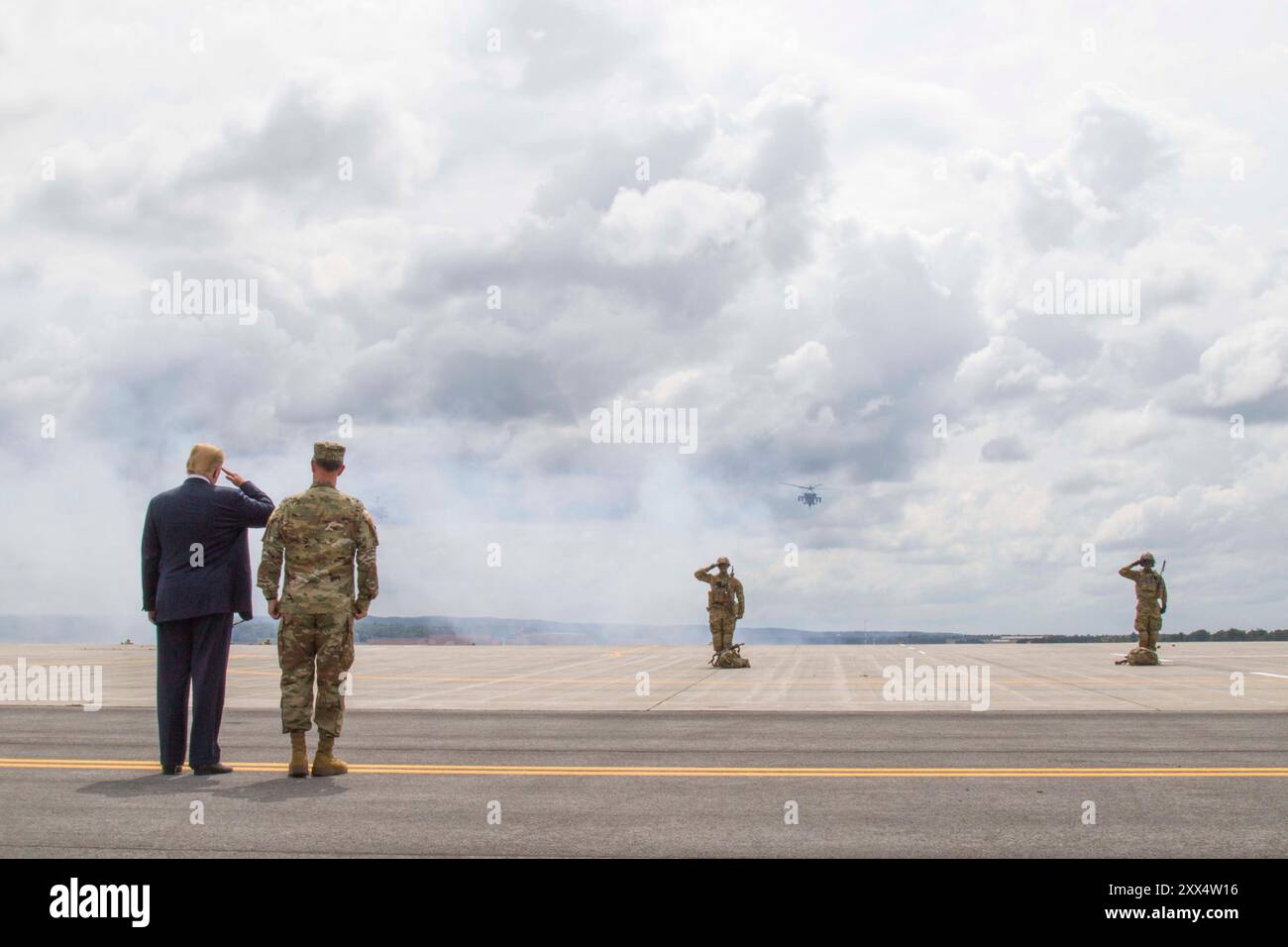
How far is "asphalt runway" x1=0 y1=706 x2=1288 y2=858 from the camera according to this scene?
596cm

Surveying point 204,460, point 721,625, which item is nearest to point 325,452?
point 204,460

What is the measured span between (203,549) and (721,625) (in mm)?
18720

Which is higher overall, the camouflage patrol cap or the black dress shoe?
the camouflage patrol cap

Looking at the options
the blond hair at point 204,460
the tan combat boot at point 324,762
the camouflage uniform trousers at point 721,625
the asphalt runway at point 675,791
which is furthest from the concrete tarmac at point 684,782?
the camouflage uniform trousers at point 721,625

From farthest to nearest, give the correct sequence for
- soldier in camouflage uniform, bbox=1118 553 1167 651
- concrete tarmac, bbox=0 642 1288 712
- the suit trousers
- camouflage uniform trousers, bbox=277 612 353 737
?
1. soldier in camouflage uniform, bbox=1118 553 1167 651
2. concrete tarmac, bbox=0 642 1288 712
3. the suit trousers
4. camouflage uniform trousers, bbox=277 612 353 737

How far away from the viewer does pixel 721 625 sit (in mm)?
26359

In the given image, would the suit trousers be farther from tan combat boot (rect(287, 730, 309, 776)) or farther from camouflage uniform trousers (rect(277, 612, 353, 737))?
tan combat boot (rect(287, 730, 309, 776))

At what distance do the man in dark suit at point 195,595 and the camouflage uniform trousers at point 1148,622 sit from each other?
2305cm

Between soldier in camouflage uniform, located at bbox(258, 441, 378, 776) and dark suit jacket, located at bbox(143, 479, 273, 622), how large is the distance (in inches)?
15.7

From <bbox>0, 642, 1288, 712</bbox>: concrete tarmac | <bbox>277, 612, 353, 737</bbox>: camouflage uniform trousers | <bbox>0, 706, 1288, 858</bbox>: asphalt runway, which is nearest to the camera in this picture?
<bbox>0, 706, 1288, 858</bbox>: asphalt runway

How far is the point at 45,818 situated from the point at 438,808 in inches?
90.1

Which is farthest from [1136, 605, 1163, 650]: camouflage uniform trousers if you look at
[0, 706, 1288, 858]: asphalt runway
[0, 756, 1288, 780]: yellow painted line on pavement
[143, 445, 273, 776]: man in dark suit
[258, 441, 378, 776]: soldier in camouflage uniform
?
[143, 445, 273, 776]: man in dark suit

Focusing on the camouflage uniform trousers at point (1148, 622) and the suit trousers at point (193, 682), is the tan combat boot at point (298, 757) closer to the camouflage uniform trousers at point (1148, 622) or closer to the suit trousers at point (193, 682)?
the suit trousers at point (193, 682)
